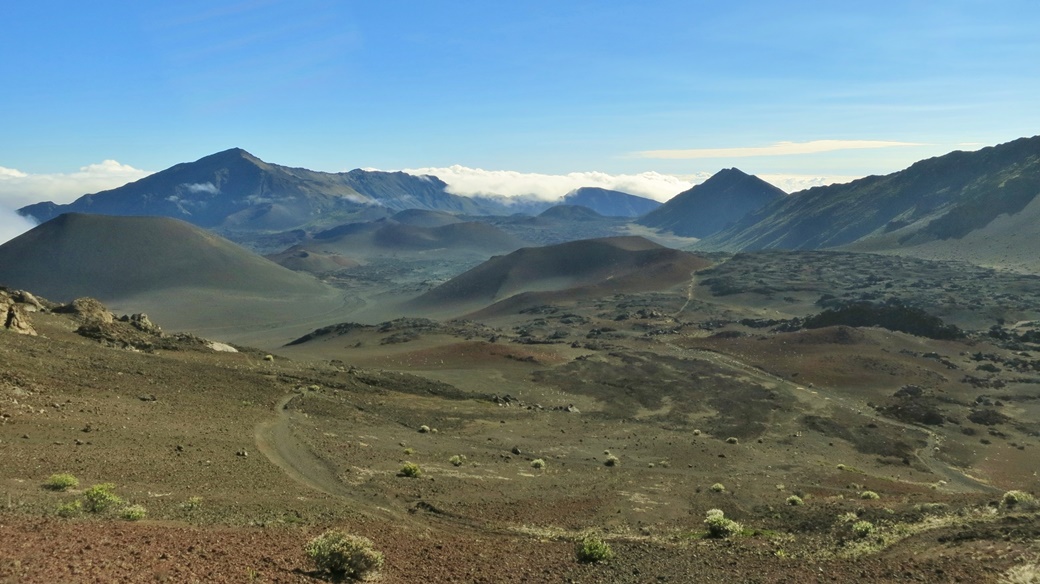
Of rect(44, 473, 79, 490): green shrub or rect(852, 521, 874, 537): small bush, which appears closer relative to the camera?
rect(44, 473, 79, 490): green shrub

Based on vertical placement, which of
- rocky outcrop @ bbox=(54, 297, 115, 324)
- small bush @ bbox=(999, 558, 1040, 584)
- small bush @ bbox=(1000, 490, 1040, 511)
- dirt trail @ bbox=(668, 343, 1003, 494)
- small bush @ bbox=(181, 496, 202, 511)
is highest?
rocky outcrop @ bbox=(54, 297, 115, 324)

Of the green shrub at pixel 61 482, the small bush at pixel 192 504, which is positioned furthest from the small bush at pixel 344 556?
the green shrub at pixel 61 482

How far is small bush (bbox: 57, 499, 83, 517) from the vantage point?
1347 centimetres

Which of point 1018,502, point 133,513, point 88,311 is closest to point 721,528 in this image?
point 1018,502

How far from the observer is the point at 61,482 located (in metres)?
15.6

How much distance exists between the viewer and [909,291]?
372 feet

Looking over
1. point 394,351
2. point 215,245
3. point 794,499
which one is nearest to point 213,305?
point 215,245

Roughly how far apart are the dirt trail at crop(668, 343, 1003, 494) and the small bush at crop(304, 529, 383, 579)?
94.5 feet

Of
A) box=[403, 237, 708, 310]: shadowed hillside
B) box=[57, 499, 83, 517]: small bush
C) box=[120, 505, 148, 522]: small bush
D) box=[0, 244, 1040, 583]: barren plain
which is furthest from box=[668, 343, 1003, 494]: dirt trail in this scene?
box=[403, 237, 708, 310]: shadowed hillside

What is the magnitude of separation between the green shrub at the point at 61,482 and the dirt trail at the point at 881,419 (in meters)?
33.0

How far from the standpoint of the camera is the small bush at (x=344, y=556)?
1190cm

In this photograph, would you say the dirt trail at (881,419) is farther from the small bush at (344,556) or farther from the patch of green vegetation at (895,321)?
the small bush at (344,556)

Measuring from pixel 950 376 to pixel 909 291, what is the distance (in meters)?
59.2

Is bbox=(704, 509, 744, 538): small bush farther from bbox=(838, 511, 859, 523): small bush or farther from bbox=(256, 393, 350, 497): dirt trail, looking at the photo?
bbox=(256, 393, 350, 497): dirt trail
